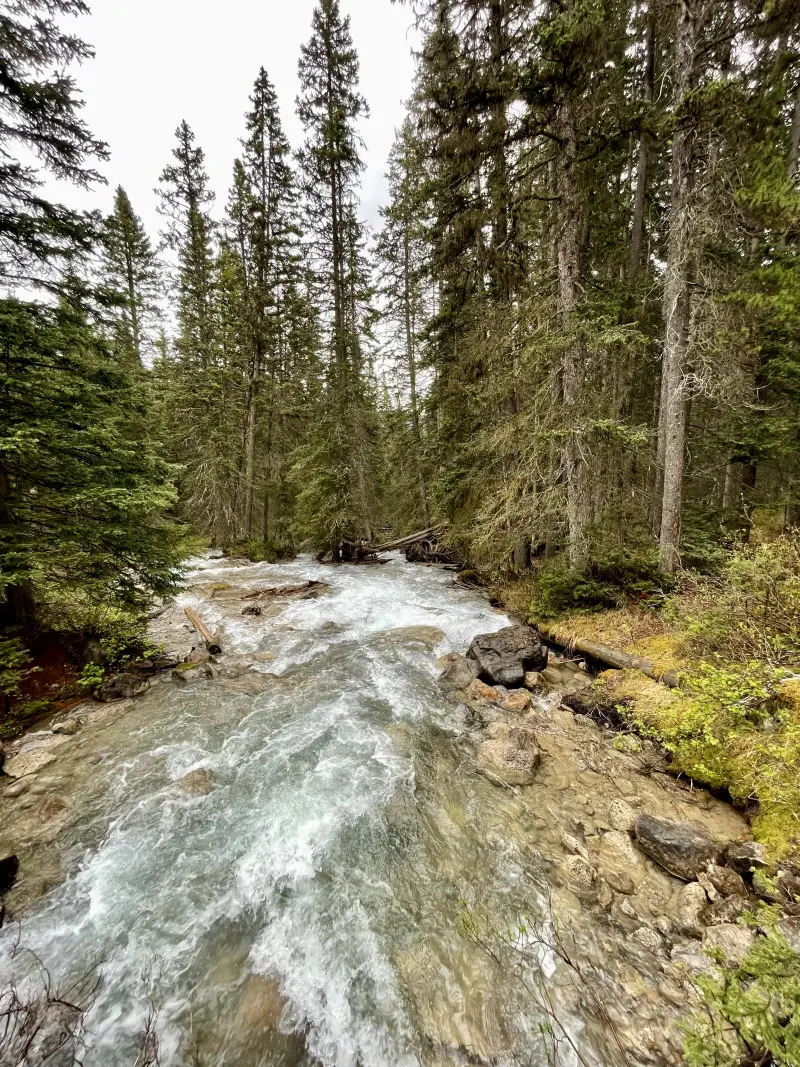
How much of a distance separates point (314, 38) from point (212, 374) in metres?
12.5

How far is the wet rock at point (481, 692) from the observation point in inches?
250

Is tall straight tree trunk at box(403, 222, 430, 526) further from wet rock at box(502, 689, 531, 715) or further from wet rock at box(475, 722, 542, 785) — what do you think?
wet rock at box(475, 722, 542, 785)

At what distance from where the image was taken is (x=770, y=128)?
20.4ft

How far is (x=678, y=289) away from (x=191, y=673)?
11.5m

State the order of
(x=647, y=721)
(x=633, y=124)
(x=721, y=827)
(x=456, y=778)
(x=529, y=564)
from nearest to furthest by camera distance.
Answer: (x=721, y=827) < (x=456, y=778) < (x=647, y=721) < (x=633, y=124) < (x=529, y=564)

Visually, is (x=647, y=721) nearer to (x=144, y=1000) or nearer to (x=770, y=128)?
(x=144, y=1000)

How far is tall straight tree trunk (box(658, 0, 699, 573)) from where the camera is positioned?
6461mm

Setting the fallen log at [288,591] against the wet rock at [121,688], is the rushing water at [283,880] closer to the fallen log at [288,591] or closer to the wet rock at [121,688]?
the wet rock at [121,688]

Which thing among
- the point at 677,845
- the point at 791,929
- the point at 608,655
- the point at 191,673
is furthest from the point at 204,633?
the point at 791,929

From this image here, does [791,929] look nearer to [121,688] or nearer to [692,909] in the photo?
[692,909]

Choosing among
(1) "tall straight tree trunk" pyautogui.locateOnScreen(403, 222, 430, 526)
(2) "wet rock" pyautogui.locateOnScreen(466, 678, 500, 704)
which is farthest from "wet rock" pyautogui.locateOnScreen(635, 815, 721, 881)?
(1) "tall straight tree trunk" pyautogui.locateOnScreen(403, 222, 430, 526)

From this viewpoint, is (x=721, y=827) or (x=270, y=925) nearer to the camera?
(x=270, y=925)

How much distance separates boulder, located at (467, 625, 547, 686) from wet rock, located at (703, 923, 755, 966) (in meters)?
3.84

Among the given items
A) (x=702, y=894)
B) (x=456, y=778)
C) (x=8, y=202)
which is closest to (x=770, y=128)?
(x=702, y=894)
